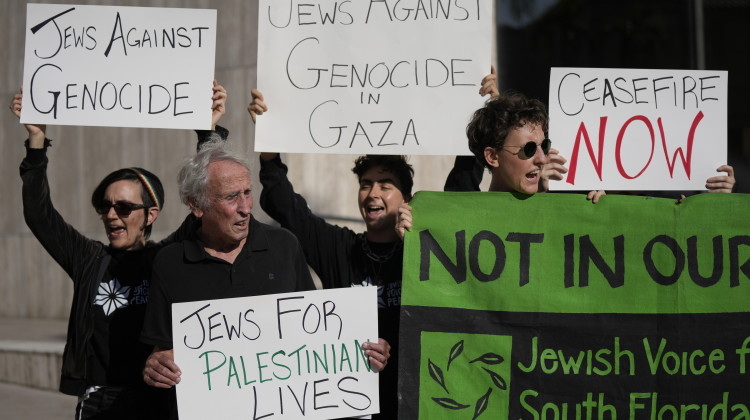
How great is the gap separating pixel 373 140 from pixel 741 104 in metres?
5.36

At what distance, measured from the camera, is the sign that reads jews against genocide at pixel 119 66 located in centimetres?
353

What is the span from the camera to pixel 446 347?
3.10m

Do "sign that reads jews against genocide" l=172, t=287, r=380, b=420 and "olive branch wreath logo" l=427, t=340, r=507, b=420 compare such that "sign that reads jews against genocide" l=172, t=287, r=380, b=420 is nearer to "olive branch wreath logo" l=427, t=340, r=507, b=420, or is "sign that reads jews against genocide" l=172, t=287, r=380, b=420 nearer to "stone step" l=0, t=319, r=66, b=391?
"olive branch wreath logo" l=427, t=340, r=507, b=420

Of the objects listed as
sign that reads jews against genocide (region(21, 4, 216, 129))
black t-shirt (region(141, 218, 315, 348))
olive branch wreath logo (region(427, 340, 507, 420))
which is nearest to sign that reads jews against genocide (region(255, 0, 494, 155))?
sign that reads jews against genocide (region(21, 4, 216, 129))

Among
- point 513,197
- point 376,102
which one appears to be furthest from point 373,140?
point 513,197

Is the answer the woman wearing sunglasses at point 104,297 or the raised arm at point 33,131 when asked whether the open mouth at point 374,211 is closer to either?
the woman wearing sunglasses at point 104,297

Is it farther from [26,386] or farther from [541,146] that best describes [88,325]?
[26,386]

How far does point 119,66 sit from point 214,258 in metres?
0.91

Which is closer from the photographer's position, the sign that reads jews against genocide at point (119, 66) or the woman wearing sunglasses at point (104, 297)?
the woman wearing sunglasses at point (104, 297)

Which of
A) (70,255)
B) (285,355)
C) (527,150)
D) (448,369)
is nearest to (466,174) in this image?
(527,150)

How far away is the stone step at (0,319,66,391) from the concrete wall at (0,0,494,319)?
132 cm

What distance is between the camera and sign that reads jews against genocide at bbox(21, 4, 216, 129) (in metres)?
3.53

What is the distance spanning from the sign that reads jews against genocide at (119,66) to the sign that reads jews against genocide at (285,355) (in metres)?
0.80

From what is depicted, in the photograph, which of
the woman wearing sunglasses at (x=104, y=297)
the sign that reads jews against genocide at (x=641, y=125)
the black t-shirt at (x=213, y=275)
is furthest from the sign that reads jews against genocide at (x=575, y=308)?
the woman wearing sunglasses at (x=104, y=297)
